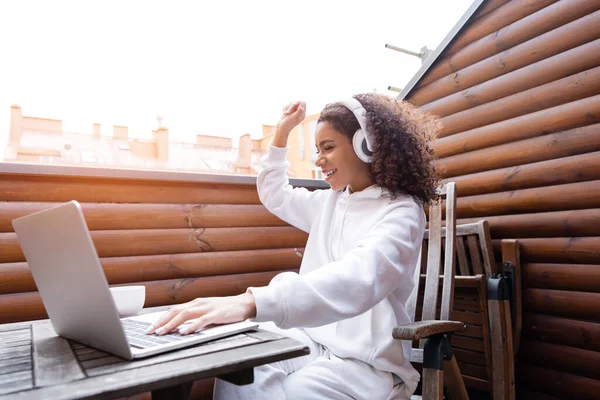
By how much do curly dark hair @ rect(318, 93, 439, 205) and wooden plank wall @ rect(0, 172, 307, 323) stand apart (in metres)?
1.02

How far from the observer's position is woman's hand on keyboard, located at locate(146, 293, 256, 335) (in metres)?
0.96

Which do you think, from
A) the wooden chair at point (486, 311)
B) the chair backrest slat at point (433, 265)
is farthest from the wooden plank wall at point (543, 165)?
the chair backrest slat at point (433, 265)

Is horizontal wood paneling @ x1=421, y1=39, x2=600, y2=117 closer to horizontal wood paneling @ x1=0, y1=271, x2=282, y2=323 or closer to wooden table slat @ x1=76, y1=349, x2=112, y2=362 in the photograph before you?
horizontal wood paneling @ x1=0, y1=271, x2=282, y2=323

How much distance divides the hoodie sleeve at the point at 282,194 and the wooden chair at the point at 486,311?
86 cm

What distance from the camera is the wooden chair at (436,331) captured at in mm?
1310

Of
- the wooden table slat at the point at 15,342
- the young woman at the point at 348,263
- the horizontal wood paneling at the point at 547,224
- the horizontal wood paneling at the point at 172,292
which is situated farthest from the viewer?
the horizontal wood paneling at the point at 547,224

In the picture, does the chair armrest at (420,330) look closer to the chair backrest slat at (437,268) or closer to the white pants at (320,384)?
the white pants at (320,384)

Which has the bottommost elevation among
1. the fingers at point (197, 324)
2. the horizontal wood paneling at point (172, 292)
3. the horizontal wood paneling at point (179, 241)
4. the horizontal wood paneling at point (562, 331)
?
the horizontal wood paneling at point (562, 331)

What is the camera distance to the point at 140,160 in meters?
2.62

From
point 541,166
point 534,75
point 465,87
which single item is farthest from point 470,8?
point 541,166

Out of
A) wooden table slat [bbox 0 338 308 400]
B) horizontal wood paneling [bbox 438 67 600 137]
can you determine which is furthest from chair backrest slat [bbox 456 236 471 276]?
wooden table slat [bbox 0 338 308 400]

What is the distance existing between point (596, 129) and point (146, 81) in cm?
251

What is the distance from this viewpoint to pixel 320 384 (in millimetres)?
1346

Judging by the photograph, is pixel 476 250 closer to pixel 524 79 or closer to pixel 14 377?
pixel 524 79
